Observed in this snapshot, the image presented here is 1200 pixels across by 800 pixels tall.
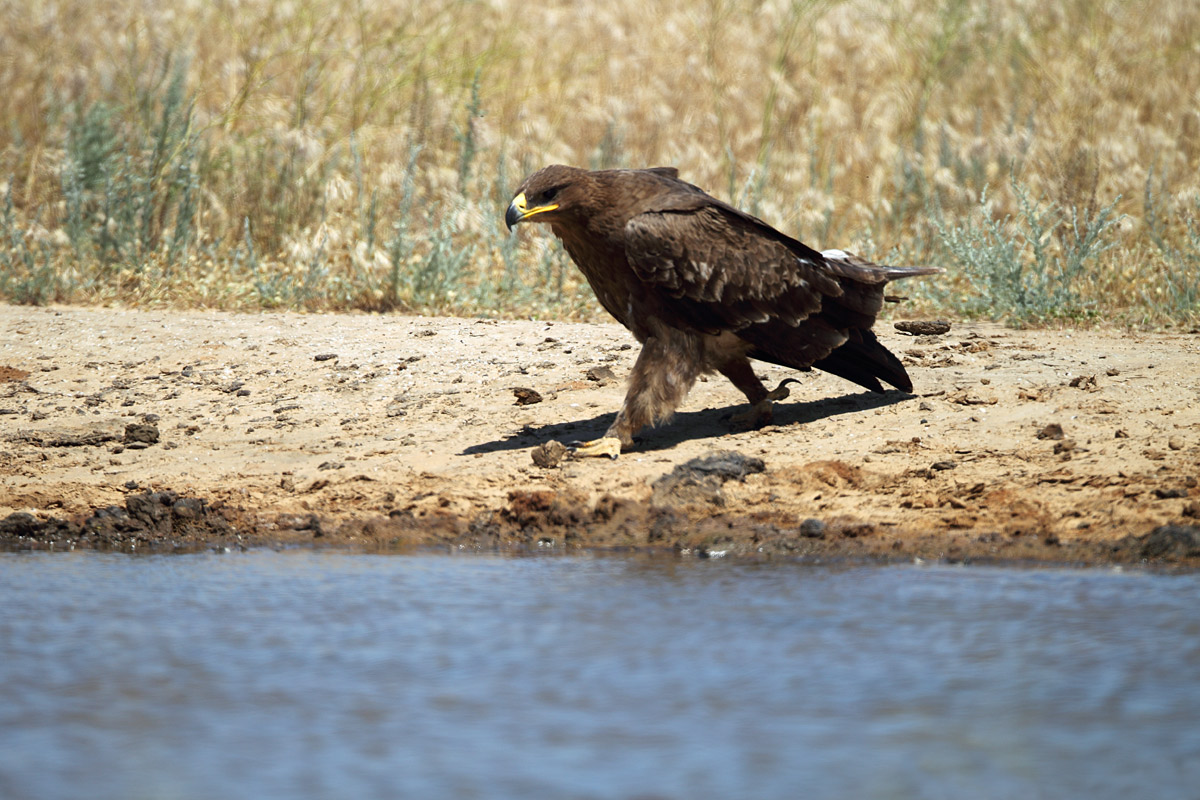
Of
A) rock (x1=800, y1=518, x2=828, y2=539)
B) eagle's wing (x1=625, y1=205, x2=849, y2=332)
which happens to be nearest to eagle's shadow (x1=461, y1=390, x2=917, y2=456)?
eagle's wing (x1=625, y1=205, x2=849, y2=332)

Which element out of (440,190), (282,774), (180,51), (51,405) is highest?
(180,51)

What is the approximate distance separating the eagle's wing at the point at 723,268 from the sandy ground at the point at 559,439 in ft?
1.74

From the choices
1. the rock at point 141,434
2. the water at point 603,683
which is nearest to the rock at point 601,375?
the rock at point 141,434

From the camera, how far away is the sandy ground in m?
4.54

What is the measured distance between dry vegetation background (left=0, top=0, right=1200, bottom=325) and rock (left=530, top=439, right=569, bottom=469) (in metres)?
2.88

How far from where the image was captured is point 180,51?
9.91 meters

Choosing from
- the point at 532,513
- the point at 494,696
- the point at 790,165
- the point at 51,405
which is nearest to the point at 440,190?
the point at 790,165

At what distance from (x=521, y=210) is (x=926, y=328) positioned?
2520 millimetres

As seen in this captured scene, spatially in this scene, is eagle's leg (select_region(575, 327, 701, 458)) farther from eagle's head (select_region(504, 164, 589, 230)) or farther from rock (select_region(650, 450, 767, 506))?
eagle's head (select_region(504, 164, 589, 230))

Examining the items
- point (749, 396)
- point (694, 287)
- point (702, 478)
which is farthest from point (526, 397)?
point (702, 478)

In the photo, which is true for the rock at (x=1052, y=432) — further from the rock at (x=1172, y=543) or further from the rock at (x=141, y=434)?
the rock at (x=141, y=434)

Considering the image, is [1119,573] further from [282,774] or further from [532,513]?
[282,774]

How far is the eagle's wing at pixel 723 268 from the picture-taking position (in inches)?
205

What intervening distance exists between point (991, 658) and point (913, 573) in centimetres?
94
